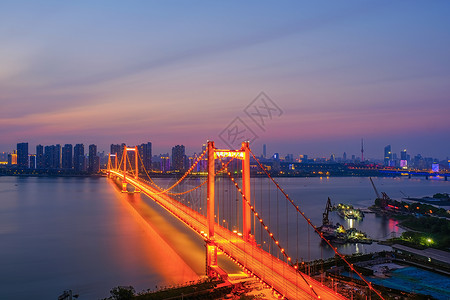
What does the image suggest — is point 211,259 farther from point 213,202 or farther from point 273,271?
point 273,271

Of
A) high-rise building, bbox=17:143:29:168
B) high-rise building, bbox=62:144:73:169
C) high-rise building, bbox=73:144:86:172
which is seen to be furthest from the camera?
high-rise building, bbox=17:143:29:168

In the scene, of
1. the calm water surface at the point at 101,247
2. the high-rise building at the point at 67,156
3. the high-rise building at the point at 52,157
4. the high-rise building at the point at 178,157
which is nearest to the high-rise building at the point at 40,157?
the high-rise building at the point at 52,157

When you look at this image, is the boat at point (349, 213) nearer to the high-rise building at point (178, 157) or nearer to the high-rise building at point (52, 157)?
the high-rise building at point (178, 157)

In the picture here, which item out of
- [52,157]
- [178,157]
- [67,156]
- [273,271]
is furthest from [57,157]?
[273,271]

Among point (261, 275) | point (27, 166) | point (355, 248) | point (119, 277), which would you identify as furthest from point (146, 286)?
point (27, 166)

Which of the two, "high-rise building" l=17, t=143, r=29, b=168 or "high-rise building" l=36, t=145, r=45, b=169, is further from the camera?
"high-rise building" l=17, t=143, r=29, b=168

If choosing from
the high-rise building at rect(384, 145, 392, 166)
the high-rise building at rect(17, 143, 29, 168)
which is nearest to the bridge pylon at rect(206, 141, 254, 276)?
the high-rise building at rect(17, 143, 29, 168)

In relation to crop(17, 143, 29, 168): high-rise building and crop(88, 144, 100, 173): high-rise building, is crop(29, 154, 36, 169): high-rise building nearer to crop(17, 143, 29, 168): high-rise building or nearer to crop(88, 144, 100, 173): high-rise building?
crop(17, 143, 29, 168): high-rise building
